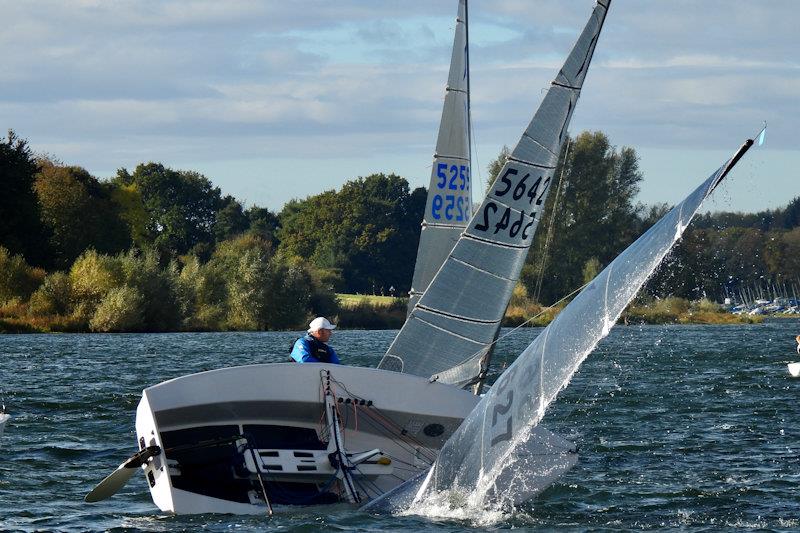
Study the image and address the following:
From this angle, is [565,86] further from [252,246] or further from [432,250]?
[252,246]

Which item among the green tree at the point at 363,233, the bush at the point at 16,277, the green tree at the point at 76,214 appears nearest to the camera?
the bush at the point at 16,277

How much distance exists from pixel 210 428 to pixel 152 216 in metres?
93.2

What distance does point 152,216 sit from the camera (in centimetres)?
10550

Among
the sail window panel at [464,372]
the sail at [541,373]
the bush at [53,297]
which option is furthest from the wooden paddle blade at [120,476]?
the bush at [53,297]

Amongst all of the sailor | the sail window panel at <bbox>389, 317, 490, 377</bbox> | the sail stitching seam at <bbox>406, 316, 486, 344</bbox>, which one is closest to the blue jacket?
the sailor

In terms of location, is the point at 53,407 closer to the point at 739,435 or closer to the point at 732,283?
the point at 739,435

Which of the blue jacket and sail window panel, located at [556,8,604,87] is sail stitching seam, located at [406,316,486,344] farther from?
sail window panel, located at [556,8,604,87]

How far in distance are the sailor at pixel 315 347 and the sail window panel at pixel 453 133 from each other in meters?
6.73

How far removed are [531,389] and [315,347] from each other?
3.06 m

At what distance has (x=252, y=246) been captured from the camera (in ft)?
277

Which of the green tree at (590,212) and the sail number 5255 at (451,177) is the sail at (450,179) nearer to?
the sail number 5255 at (451,177)

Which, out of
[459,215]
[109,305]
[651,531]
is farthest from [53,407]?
[109,305]

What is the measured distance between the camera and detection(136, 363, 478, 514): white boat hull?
529 inches

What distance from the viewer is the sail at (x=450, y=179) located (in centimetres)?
2053
